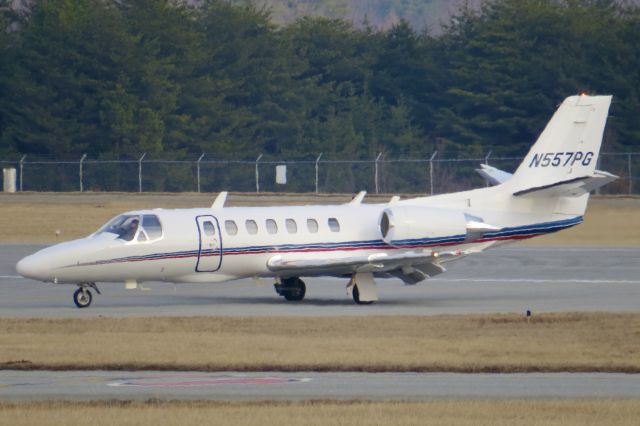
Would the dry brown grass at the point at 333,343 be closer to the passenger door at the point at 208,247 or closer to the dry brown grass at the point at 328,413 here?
the passenger door at the point at 208,247

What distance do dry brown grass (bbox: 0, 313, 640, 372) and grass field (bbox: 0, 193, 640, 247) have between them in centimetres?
2320

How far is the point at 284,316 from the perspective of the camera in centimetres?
2686

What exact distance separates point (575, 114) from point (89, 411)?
60.0 ft

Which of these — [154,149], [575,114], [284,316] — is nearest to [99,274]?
[284,316]

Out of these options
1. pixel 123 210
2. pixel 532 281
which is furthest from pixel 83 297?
pixel 123 210

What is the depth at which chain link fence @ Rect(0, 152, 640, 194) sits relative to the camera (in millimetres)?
63250

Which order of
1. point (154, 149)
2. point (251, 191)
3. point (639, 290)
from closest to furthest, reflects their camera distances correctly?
point (639, 290) → point (251, 191) → point (154, 149)

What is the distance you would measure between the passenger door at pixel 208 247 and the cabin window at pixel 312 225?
2.07m

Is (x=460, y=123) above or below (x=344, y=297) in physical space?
above

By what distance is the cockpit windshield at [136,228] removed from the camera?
94.0ft

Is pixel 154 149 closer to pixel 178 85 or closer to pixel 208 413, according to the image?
pixel 178 85

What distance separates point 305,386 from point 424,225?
12314 mm

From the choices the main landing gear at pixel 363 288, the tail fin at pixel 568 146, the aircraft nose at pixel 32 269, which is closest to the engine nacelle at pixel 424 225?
the main landing gear at pixel 363 288

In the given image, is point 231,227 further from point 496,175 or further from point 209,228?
point 496,175
